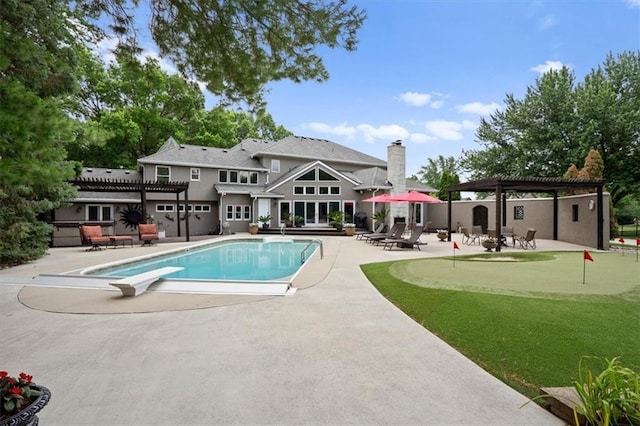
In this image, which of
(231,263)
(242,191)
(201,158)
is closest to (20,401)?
(231,263)

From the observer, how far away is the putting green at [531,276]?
6.61 meters

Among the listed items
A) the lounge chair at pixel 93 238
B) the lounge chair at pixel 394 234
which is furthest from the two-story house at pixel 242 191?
the lounge chair at pixel 394 234

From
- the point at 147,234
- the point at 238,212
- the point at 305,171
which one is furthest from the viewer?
the point at 305,171

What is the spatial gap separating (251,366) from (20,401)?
195 cm

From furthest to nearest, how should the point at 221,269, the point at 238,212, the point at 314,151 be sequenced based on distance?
1. the point at 314,151
2. the point at 238,212
3. the point at 221,269

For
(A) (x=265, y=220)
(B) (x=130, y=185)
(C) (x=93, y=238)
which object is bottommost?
(C) (x=93, y=238)

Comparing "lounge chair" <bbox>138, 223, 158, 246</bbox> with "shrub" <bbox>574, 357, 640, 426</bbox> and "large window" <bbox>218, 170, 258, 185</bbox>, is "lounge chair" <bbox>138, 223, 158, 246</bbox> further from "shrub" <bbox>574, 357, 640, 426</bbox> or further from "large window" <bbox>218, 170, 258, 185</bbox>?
"shrub" <bbox>574, 357, 640, 426</bbox>

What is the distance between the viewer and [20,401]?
7.24 feet

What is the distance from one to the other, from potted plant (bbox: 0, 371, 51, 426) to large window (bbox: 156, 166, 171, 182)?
22991mm

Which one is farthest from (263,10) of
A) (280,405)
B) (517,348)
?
(517,348)

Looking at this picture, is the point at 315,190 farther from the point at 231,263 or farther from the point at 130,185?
the point at 231,263

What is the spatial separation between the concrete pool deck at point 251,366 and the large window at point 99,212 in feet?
57.4

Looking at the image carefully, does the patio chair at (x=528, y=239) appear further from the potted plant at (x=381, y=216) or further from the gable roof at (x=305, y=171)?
the gable roof at (x=305, y=171)

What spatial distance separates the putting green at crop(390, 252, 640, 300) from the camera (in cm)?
661
